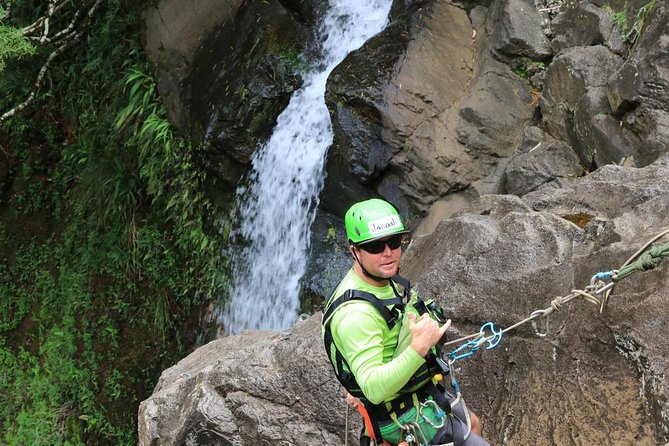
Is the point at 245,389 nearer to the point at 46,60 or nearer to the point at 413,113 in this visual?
the point at 413,113

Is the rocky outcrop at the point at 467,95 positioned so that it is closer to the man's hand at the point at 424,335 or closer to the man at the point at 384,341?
the man at the point at 384,341

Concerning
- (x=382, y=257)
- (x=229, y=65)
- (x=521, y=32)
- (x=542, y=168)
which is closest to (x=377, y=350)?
(x=382, y=257)

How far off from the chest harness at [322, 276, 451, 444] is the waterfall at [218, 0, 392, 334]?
5.69 m

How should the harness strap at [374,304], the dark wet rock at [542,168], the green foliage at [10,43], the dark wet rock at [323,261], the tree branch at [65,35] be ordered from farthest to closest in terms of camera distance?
the tree branch at [65,35] → the dark wet rock at [323,261] → the green foliage at [10,43] → the dark wet rock at [542,168] → the harness strap at [374,304]

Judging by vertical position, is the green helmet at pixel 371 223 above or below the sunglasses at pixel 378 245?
above

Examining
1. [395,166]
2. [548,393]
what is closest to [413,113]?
[395,166]

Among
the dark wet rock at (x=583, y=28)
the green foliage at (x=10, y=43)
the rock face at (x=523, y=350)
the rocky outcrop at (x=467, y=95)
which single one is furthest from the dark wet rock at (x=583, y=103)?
the green foliage at (x=10, y=43)

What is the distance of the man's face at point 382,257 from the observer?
290cm

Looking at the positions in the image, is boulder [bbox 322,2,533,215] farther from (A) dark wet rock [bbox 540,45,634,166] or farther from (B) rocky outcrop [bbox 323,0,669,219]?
(A) dark wet rock [bbox 540,45,634,166]

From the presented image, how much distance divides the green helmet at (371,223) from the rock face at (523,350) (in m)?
1.27

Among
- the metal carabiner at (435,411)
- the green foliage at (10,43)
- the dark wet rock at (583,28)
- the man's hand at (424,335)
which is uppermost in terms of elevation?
the green foliage at (10,43)

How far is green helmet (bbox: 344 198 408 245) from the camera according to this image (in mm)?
2879

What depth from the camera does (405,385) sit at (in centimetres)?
287

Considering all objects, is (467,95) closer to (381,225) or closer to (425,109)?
(425,109)
